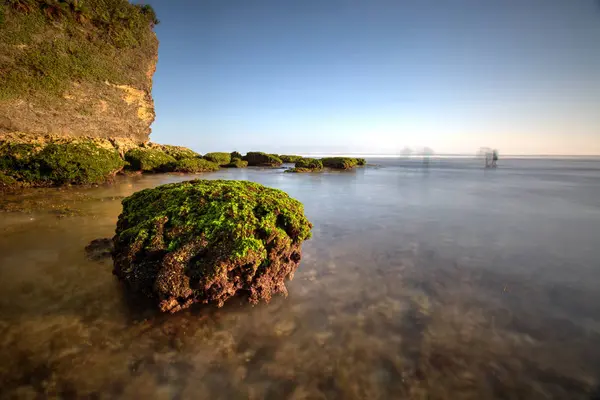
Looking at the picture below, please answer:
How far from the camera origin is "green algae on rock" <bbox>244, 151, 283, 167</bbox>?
45.1m

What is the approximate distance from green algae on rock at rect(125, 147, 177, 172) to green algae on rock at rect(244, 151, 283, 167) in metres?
21.2

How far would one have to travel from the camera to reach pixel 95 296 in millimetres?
4098

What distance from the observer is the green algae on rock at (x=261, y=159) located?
1777 inches

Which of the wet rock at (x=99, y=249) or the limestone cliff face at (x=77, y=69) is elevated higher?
the limestone cliff face at (x=77, y=69)

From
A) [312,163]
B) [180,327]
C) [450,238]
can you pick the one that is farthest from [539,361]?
[312,163]

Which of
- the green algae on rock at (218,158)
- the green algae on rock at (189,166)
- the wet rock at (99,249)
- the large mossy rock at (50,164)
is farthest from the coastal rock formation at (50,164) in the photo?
the green algae on rock at (218,158)

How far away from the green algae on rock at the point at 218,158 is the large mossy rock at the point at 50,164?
2227 cm

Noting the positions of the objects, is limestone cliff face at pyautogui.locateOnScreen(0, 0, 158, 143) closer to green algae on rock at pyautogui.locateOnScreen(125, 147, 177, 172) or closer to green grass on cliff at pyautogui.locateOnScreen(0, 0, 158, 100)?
green grass on cliff at pyautogui.locateOnScreen(0, 0, 158, 100)

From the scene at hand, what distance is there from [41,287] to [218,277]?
9.57ft

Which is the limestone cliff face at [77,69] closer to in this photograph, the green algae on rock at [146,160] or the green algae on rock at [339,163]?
the green algae on rock at [146,160]

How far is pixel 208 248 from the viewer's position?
3.88 m

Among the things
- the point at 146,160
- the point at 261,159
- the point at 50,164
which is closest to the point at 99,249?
the point at 50,164

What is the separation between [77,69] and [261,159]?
87.1ft

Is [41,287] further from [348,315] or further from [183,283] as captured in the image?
[348,315]
